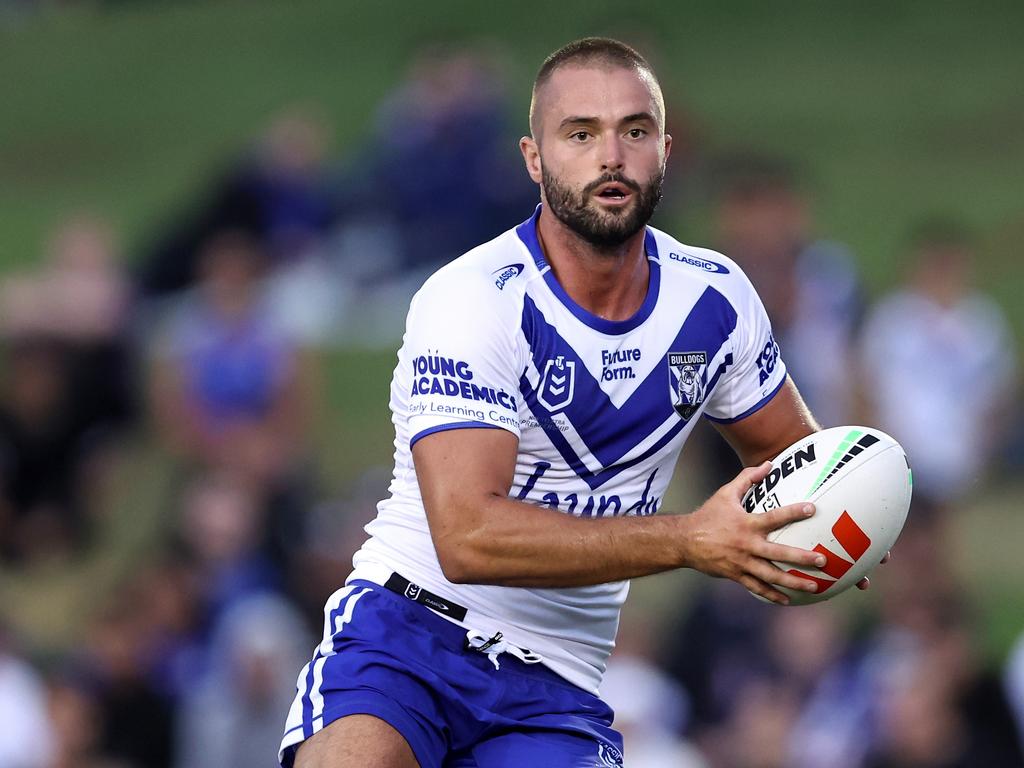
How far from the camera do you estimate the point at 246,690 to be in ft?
35.3

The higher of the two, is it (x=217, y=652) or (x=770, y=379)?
(x=770, y=379)

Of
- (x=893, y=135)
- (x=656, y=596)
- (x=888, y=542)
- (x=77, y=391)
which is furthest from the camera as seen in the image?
(x=893, y=135)

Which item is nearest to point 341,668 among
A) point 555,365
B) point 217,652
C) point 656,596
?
point 555,365

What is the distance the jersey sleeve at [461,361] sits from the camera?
4.76 metres

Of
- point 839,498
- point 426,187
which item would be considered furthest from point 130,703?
point 839,498

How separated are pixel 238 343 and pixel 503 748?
7.81 meters

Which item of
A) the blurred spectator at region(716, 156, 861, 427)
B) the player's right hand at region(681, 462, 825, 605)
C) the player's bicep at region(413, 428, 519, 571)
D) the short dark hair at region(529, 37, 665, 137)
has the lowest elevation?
the player's right hand at region(681, 462, 825, 605)

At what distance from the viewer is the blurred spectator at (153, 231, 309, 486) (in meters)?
12.3

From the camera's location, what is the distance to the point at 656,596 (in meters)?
11.9

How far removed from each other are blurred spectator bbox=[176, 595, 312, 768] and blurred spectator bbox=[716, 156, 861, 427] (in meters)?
3.80

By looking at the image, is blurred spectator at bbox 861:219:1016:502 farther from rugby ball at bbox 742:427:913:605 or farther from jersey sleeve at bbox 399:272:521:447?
jersey sleeve at bbox 399:272:521:447

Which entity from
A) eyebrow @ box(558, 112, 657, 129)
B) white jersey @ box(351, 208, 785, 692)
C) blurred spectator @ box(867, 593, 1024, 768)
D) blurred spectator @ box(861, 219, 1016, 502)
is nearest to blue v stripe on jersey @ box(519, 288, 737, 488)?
Result: white jersey @ box(351, 208, 785, 692)

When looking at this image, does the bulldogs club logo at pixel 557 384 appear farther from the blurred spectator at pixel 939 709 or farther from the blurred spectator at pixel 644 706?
the blurred spectator at pixel 939 709

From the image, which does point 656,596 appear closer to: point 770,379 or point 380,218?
point 380,218
